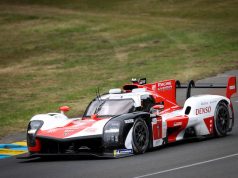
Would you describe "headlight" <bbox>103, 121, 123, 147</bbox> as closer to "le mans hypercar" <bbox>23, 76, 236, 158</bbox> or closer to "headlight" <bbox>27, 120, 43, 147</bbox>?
"le mans hypercar" <bbox>23, 76, 236, 158</bbox>

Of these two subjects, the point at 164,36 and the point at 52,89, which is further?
the point at 164,36

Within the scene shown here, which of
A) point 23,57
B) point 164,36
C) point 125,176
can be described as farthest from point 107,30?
point 125,176

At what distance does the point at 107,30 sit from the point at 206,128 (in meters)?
35.4

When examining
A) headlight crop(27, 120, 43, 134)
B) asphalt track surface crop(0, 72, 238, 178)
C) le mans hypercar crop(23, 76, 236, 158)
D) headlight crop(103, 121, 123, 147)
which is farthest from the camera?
headlight crop(27, 120, 43, 134)

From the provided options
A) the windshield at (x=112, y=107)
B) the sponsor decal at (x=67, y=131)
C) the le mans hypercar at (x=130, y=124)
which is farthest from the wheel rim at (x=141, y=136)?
the sponsor decal at (x=67, y=131)

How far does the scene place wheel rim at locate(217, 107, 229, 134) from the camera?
750 inches

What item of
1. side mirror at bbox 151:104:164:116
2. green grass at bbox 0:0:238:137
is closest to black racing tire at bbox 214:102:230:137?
side mirror at bbox 151:104:164:116

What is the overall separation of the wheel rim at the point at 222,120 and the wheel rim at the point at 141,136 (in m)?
2.73

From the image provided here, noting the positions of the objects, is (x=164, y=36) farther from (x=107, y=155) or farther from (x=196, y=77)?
(x=107, y=155)

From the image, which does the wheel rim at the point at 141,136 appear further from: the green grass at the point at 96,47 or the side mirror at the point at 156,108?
the green grass at the point at 96,47

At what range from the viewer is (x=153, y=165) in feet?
49.4

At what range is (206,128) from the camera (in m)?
18.7

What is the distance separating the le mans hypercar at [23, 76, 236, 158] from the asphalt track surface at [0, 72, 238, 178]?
9.6 inches

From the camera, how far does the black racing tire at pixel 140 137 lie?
1656 centimetres
